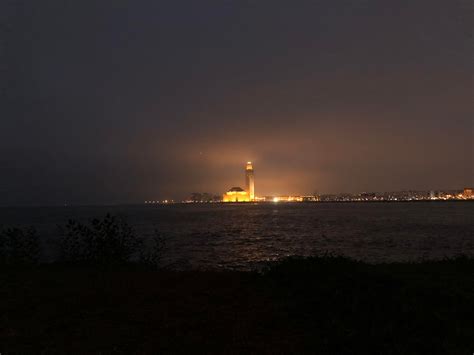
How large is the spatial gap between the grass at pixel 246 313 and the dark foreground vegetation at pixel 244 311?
0.09 feet

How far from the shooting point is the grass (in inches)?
269

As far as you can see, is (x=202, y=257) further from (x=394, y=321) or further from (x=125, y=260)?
(x=394, y=321)

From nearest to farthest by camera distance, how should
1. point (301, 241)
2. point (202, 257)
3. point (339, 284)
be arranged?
1. point (339, 284)
2. point (202, 257)
3. point (301, 241)

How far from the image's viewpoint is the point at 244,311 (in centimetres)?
919

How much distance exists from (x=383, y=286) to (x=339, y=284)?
3.88 ft

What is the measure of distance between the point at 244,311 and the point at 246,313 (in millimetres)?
202

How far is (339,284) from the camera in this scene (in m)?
10.2

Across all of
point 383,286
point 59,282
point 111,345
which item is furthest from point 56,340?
point 383,286

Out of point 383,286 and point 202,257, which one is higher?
point 383,286

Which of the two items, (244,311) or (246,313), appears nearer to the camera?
(246,313)

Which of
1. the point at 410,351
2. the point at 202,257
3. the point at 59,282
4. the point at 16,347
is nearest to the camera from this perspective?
the point at 410,351

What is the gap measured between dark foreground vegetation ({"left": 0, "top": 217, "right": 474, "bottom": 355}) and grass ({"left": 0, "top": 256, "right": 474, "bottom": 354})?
0.09 feet

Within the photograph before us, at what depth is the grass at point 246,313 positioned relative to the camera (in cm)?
684

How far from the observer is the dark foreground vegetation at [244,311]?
685 centimetres
